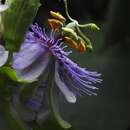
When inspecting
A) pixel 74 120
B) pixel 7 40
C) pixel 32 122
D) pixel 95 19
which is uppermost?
pixel 7 40

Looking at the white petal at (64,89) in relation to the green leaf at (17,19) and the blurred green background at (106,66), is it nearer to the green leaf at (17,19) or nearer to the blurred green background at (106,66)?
the green leaf at (17,19)

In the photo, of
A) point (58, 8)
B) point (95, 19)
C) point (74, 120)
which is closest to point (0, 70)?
point (74, 120)

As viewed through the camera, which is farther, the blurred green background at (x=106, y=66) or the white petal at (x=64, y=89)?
the blurred green background at (x=106, y=66)

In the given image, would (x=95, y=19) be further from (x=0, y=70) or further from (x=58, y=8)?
(x=0, y=70)

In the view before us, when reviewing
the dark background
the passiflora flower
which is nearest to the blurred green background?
the dark background

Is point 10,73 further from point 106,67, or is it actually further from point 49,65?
point 106,67

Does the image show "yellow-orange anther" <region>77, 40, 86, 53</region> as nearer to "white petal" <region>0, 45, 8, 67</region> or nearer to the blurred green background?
"white petal" <region>0, 45, 8, 67</region>

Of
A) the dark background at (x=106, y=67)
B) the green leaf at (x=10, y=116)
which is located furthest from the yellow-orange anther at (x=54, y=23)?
the dark background at (x=106, y=67)

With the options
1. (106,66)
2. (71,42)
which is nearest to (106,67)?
(106,66)
